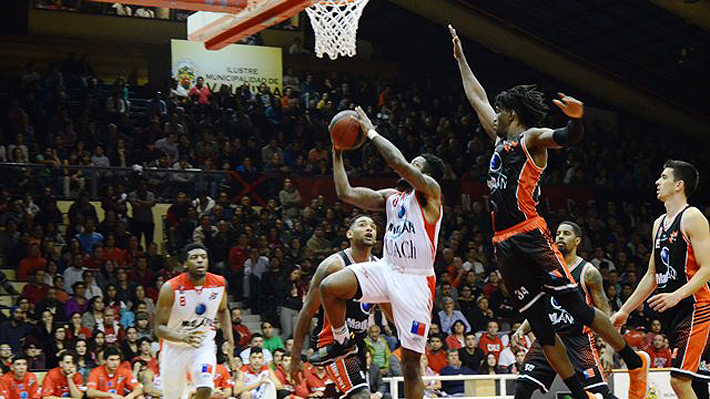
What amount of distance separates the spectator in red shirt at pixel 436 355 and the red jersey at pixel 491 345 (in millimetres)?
825

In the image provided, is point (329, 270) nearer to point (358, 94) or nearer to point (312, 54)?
point (358, 94)

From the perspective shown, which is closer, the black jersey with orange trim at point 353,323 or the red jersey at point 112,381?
the black jersey with orange trim at point 353,323

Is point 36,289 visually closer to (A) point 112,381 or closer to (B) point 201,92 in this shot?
(A) point 112,381

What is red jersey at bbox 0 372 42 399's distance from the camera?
1084cm

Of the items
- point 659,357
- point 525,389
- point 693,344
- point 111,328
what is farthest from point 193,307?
point 659,357

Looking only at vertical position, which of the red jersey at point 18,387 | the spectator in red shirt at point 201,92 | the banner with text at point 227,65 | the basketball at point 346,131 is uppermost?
the banner with text at point 227,65

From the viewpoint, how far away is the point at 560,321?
689 centimetres

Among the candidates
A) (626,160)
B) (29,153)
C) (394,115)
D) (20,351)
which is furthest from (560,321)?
(626,160)

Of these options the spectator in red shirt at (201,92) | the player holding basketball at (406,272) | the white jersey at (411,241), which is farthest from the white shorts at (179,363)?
the spectator in red shirt at (201,92)

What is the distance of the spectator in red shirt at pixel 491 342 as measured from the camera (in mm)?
13656

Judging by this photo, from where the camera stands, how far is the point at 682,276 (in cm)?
624

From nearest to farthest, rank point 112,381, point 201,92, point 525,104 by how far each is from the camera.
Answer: point 525,104
point 112,381
point 201,92

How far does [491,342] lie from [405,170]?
8087 mm

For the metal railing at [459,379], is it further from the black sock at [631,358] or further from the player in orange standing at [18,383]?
the black sock at [631,358]
